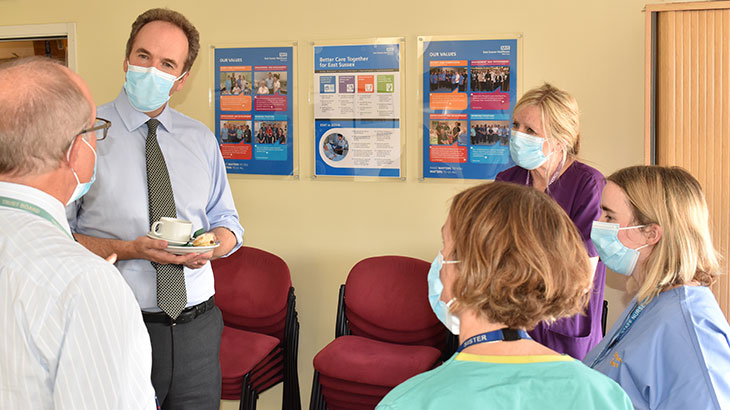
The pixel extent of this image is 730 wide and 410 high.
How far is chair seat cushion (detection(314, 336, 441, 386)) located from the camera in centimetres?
296

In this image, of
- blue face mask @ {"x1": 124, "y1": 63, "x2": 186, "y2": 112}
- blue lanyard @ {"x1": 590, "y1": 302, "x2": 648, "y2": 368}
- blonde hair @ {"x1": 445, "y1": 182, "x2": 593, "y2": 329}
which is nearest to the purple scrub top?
blue lanyard @ {"x1": 590, "y1": 302, "x2": 648, "y2": 368}

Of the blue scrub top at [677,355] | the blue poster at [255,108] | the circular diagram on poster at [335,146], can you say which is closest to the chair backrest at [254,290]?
the blue poster at [255,108]

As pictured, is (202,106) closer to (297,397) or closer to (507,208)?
(297,397)

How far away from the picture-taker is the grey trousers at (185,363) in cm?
200

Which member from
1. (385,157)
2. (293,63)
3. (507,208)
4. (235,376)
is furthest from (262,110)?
(507,208)

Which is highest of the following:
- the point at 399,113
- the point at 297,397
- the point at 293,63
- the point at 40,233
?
the point at 293,63

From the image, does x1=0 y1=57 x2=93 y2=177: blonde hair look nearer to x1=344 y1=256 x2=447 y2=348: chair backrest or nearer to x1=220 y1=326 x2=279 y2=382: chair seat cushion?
x1=220 y1=326 x2=279 y2=382: chair seat cushion

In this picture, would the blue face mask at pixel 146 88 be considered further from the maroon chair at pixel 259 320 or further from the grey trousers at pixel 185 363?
the maroon chair at pixel 259 320

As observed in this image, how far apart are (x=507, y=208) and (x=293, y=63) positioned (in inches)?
107

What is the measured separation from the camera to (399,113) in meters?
3.65

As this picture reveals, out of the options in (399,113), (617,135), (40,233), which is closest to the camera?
(40,233)

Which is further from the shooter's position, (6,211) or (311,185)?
(311,185)

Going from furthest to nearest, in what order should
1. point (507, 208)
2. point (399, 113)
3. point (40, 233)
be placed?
point (399, 113)
point (507, 208)
point (40, 233)

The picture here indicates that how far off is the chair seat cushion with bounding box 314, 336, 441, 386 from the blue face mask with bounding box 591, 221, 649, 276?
114cm
